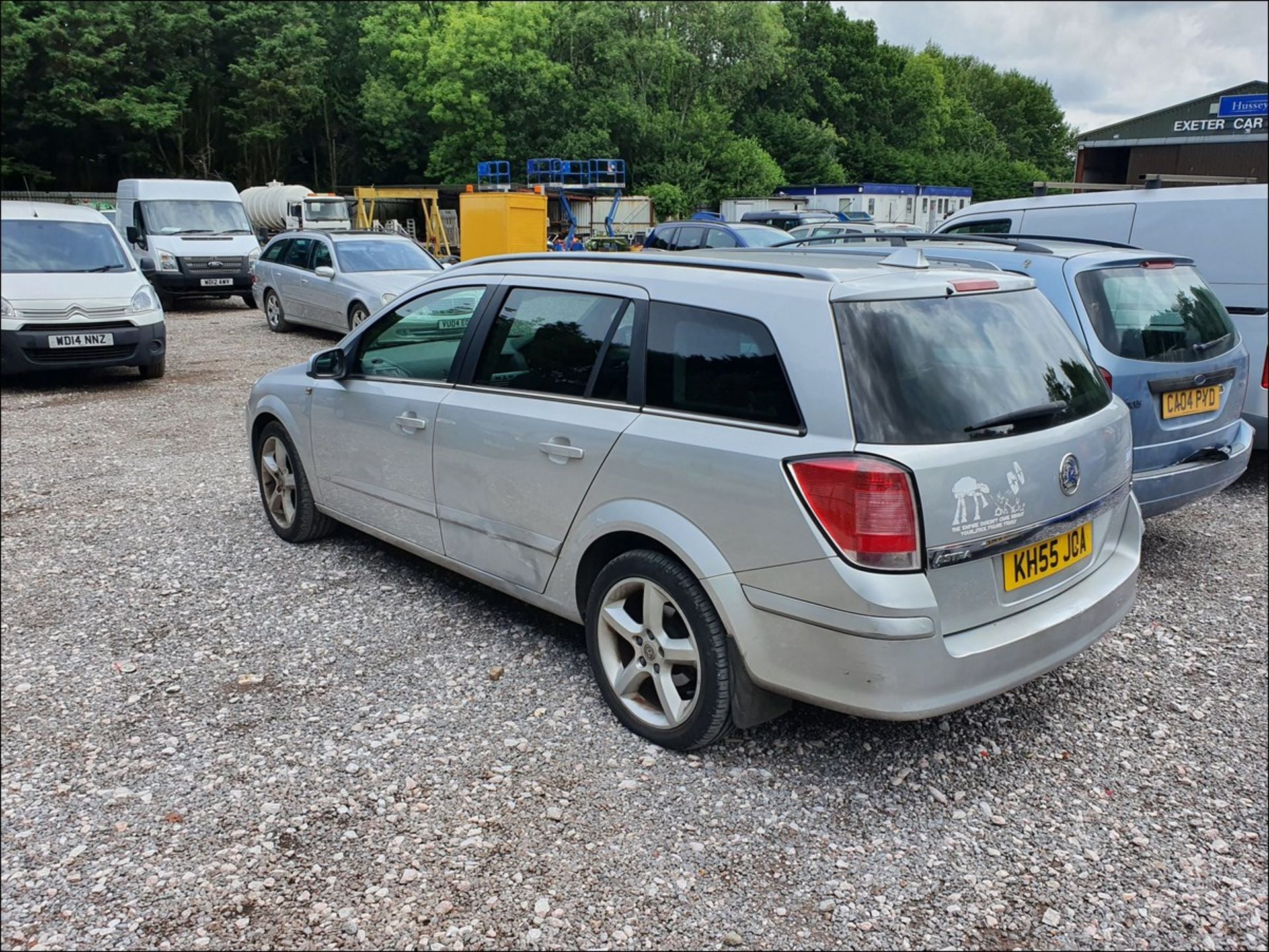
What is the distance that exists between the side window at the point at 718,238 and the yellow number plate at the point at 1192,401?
1178 centimetres

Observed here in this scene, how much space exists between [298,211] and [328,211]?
4.49 feet

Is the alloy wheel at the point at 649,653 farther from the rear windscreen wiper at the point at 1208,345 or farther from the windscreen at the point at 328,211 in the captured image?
the windscreen at the point at 328,211

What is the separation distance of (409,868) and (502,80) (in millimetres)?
41342

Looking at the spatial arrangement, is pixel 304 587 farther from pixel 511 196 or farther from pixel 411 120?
pixel 411 120

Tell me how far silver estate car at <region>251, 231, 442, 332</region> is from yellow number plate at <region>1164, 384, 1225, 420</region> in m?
9.25

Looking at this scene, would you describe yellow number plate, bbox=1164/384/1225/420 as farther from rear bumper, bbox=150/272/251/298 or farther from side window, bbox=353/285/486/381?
rear bumper, bbox=150/272/251/298

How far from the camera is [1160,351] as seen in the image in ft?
14.5

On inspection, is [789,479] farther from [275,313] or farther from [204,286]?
[204,286]

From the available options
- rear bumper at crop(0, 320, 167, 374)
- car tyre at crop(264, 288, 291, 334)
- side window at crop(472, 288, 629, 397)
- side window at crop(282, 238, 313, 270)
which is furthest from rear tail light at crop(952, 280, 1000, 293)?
car tyre at crop(264, 288, 291, 334)

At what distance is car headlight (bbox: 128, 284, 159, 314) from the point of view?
3908mm

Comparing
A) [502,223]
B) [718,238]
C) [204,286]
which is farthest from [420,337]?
[502,223]

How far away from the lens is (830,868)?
2.54 meters

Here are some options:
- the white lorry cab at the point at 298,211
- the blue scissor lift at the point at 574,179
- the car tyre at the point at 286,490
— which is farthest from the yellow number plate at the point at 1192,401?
the blue scissor lift at the point at 574,179

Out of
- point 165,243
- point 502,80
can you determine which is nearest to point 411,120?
point 502,80
